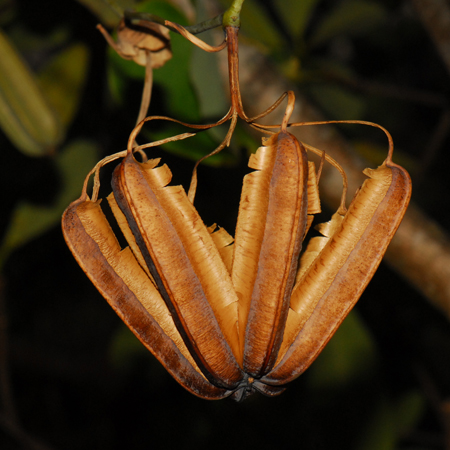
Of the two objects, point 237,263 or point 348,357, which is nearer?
point 237,263

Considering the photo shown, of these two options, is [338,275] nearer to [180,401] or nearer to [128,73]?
[128,73]

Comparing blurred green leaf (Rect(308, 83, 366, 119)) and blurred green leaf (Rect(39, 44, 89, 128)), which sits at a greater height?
blurred green leaf (Rect(39, 44, 89, 128))

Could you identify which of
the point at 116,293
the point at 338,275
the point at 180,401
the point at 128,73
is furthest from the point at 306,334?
the point at 180,401

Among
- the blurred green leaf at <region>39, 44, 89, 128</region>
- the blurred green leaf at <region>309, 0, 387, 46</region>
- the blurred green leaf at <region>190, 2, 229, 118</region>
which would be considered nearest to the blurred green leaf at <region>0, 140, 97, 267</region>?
the blurred green leaf at <region>39, 44, 89, 128</region>

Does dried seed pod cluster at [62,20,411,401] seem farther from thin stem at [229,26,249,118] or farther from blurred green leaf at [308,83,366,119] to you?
blurred green leaf at [308,83,366,119]

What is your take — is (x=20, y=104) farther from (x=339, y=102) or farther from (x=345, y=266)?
(x=339, y=102)

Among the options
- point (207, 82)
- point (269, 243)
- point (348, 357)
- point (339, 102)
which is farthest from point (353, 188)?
point (339, 102)
